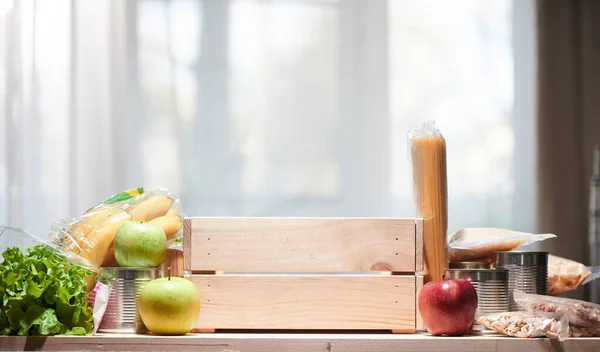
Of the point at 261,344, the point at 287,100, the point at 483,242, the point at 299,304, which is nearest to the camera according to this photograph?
the point at 261,344

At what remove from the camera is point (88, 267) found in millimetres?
1259

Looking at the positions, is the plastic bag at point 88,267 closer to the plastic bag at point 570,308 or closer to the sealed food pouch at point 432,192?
the sealed food pouch at point 432,192

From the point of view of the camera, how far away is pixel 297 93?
2.90 m

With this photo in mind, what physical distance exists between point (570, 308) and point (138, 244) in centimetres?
69

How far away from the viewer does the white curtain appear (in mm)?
2811

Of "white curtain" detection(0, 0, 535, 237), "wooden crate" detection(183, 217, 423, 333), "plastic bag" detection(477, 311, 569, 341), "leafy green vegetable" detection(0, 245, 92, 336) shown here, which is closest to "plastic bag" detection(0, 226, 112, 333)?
"leafy green vegetable" detection(0, 245, 92, 336)

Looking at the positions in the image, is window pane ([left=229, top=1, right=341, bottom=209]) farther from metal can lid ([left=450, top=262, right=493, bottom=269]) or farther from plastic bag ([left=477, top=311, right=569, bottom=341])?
plastic bag ([left=477, top=311, right=569, bottom=341])

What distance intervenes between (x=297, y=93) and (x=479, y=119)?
0.71m

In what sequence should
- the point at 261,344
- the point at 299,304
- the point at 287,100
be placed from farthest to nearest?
the point at 287,100 < the point at 299,304 < the point at 261,344

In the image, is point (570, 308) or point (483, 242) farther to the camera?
point (483, 242)

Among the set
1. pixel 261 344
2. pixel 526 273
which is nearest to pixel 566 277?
pixel 526 273

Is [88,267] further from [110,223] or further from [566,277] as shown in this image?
[566,277]

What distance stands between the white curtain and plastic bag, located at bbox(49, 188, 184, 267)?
1.42 m

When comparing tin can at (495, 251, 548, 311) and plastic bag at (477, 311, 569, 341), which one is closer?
plastic bag at (477, 311, 569, 341)
